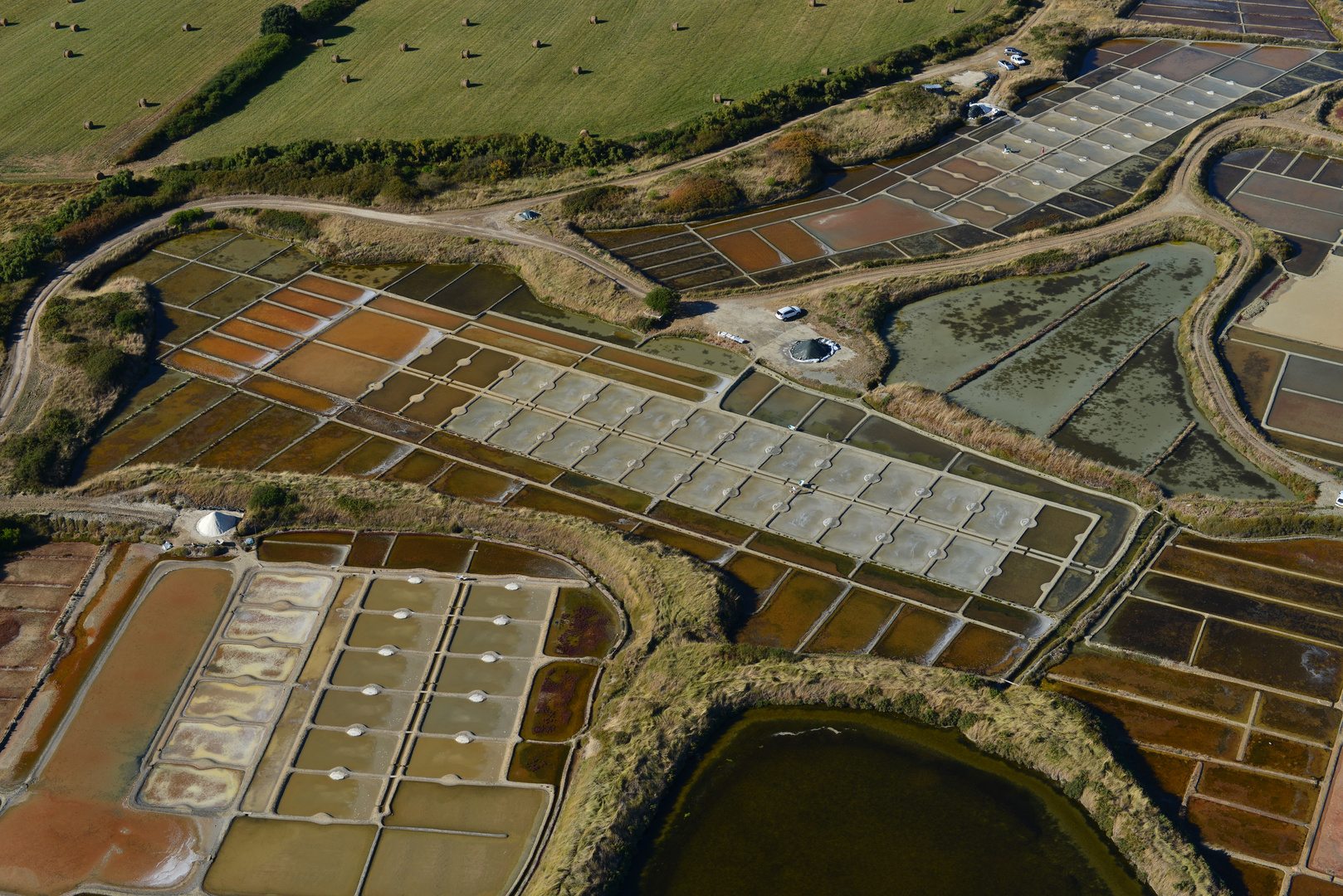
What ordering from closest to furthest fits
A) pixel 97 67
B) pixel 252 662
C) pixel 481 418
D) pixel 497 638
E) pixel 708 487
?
pixel 252 662 → pixel 497 638 → pixel 708 487 → pixel 481 418 → pixel 97 67

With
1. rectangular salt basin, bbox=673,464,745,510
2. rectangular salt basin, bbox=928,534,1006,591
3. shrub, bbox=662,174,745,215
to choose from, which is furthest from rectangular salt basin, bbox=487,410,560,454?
shrub, bbox=662,174,745,215

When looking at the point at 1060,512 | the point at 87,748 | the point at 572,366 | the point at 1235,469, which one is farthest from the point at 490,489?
the point at 1235,469

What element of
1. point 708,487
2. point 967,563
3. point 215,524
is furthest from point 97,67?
point 967,563

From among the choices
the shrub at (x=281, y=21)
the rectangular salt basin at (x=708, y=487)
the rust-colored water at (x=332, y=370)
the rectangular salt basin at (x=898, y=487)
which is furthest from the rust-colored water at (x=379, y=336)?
the shrub at (x=281, y=21)

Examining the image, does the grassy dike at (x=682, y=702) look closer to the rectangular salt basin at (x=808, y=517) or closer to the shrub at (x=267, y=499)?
the shrub at (x=267, y=499)

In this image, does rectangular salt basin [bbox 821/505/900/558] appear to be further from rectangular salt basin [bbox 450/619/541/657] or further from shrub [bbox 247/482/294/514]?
shrub [bbox 247/482/294/514]

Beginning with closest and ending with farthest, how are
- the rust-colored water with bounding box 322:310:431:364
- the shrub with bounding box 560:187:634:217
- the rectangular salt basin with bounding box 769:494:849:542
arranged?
the rectangular salt basin with bounding box 769:494:849:542 < the rust-colored water with bounding box 322:310:431:364 < the shrub with bounding box 560:187:634:217

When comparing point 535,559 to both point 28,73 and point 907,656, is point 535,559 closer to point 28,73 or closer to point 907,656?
point 907,656

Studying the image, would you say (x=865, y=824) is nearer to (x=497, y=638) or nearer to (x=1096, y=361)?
(x=497, y=638)
